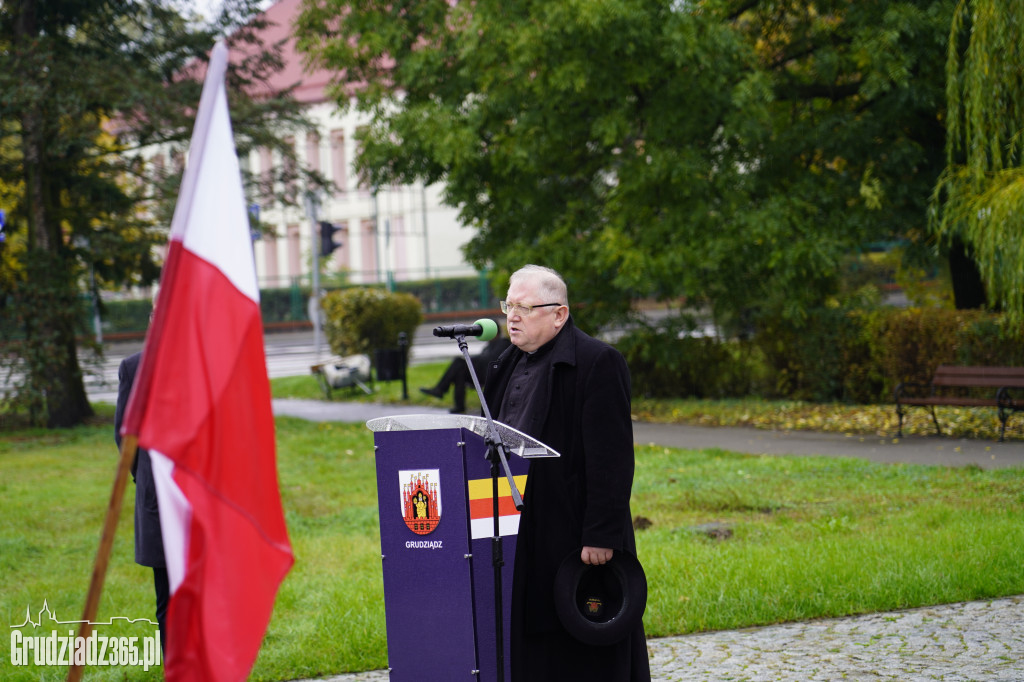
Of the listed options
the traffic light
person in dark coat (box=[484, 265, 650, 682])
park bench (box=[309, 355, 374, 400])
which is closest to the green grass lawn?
person in dark coat (box=[484, 265, 650, 682])

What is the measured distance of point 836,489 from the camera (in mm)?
10031

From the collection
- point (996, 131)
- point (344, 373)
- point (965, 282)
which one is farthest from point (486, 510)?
point (344, 373)

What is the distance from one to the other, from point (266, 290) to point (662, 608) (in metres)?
50.2

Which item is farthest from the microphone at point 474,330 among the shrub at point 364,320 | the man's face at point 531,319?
the shrub at point 364,320

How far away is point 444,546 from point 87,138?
47.5 ft

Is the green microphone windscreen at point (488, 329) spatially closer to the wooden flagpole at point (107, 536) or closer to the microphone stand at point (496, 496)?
the microphone stand at point (496, 496)

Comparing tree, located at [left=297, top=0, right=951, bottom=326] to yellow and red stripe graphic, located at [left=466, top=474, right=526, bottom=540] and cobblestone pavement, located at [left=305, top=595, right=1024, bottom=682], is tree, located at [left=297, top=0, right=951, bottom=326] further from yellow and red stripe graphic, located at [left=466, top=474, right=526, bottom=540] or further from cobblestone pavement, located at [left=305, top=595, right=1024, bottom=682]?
yellow and red stripe graphic, located at [left=466, top=474, right=526, bottom=540]

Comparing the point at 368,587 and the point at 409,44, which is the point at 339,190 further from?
the point at 368,587

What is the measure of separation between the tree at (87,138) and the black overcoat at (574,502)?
14.1m

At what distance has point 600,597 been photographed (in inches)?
165

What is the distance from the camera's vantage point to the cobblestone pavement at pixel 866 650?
5395mm

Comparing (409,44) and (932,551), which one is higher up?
(409,44)

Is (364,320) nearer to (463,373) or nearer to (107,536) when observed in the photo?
(463,373)

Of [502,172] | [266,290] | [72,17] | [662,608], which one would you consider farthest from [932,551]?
[266,290]
